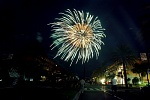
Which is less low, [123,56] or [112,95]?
[123,56]

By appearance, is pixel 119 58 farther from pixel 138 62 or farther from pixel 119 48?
pixel 138 62

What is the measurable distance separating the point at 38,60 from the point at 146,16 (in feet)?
112

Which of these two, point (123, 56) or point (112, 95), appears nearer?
point (112, 95)

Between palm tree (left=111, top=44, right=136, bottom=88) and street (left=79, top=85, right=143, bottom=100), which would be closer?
street (left=79, top=85, right=143, bottom=100)

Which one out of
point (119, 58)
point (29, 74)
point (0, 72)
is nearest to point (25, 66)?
point (29, 74)

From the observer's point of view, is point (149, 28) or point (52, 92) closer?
point (52, 92)

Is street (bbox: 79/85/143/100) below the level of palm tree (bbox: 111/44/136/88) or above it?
below

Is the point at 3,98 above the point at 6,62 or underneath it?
underneath

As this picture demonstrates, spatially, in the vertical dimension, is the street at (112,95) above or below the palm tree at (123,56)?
below

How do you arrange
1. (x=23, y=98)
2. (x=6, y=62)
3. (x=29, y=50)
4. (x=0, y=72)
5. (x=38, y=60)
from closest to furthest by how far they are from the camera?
(x=23, y=98) → (x=0, y=72) → (x=6, y=62) → (x=38, y=60) → (x=29, y=50)

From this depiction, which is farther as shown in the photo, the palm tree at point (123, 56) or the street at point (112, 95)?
the palm tree at point (123, 56)

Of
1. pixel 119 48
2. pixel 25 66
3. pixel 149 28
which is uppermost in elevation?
pixel 149 28

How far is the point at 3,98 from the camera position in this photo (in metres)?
18.2

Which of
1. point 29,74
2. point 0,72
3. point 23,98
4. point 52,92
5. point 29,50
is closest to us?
point 23,98
